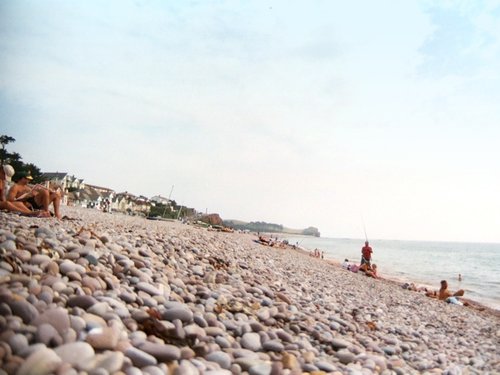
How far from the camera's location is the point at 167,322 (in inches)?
97.2

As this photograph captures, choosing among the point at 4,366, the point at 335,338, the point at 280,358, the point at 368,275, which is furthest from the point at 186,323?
the point at 368,275

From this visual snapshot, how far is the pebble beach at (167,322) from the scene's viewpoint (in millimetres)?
1830

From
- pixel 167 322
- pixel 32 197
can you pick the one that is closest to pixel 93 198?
pixel 32 197

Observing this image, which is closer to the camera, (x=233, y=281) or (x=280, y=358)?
(x=280, y=358)

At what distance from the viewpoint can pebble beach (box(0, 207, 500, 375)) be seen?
183 cm

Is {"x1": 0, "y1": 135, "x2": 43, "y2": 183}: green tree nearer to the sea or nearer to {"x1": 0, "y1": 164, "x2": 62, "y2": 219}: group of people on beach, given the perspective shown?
{"x1": 0, "y1": 164, "x2": 62, "y2": 219}: group of people on beach

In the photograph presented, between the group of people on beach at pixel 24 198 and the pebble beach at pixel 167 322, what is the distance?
369 cm

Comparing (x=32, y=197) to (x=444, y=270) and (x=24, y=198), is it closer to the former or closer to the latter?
(x=24, y=198)

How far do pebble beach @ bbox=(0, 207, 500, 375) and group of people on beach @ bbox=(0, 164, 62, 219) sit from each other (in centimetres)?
369

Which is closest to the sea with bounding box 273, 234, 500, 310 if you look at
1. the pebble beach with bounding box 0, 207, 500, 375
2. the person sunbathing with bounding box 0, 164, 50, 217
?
the pebble beach with bounding box 0, 207, 500, 375

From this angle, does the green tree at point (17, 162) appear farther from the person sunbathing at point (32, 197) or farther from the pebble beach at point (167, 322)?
the pebble beach at point (167, 322)

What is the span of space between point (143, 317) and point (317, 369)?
133 centimetres

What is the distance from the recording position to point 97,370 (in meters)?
1.67

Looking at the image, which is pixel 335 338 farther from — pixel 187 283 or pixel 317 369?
pixel 187 283
